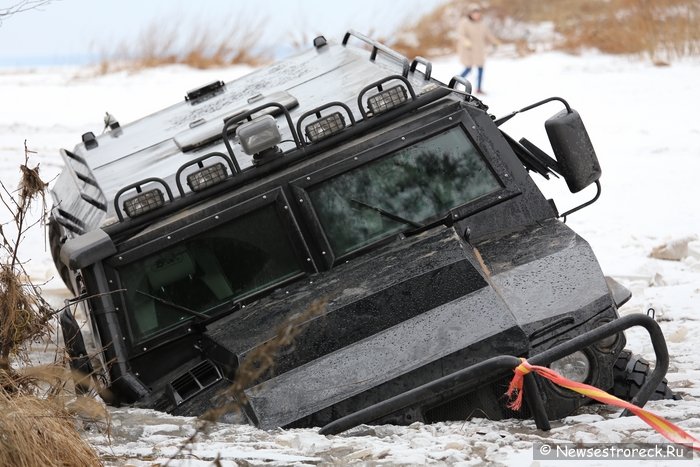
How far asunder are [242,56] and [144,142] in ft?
49.5

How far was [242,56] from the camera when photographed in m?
22.6

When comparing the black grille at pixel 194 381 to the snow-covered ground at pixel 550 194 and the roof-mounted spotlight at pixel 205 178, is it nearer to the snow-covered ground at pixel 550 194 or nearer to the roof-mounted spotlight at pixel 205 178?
the snow-covered ground at pixel 550 194

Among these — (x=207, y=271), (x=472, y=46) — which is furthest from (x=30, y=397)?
(x=472, y=46)

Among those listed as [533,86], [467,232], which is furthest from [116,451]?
[533,86]

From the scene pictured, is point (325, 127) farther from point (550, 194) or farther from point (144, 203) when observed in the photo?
point (550, 194)

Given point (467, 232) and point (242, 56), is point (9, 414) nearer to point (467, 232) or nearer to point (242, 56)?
point (467, 232)

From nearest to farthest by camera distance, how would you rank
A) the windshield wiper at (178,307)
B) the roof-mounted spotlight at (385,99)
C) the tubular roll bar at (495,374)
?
the tubular roll bar at (495,374) → the windshield wiper at (178,307) → the roof-mounted spotlight at (385,99)

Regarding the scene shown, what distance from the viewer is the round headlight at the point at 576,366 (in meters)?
5.31

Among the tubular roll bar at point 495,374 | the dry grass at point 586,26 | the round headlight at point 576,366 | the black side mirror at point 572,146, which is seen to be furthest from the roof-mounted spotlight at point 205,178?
the dry grass at point 586,26

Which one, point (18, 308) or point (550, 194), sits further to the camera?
point (550, 194)

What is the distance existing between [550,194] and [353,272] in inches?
279

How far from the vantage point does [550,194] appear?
41.2 feet

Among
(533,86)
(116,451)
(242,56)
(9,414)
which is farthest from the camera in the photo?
(242,56)

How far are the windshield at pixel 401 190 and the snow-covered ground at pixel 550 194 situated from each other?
116cm
